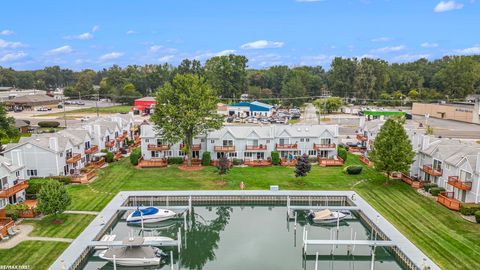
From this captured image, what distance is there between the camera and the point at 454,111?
329 ft

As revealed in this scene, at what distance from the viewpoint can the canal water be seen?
105 feet

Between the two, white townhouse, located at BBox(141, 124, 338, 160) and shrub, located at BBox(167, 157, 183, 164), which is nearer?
shrub, located at BBox(167, 157, 183, 164)

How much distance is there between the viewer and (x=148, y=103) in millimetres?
113250

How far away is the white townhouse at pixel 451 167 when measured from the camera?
1534 inches

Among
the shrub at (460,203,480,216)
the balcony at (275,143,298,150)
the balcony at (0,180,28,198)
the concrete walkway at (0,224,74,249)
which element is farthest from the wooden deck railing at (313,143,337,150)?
the balcony at (0,180,28,198)

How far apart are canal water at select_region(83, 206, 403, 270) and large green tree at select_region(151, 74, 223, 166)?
47.2 feet

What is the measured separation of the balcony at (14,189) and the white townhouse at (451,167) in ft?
145

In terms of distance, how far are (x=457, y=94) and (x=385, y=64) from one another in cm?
2532

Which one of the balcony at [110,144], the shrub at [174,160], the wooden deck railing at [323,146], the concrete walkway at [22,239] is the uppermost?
the balcony at [110,144]

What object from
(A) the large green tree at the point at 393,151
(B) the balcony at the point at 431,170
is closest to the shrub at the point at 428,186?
(B) the balcony at the point at 431,170

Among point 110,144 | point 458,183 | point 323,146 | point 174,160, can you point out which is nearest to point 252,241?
point 458,183

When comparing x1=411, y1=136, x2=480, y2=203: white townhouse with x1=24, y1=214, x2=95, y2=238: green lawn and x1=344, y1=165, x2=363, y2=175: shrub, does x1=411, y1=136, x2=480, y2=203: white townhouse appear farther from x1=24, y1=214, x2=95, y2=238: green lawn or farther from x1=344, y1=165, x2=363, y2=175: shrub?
x1=24, y1=214, x2=95, y2=238: green lawn

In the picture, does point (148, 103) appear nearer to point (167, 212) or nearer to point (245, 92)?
point (245, 92)

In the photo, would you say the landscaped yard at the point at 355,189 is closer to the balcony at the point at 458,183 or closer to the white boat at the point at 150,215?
the balcony at the point at 458,183
